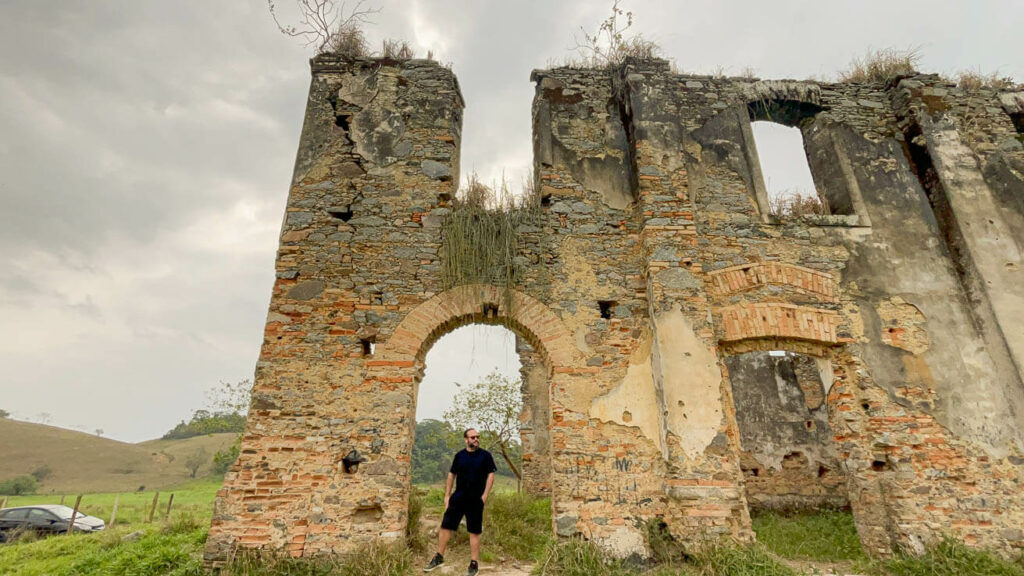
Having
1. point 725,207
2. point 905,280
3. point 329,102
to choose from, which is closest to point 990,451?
point 905,280

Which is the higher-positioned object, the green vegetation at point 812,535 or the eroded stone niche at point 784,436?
the eroded stone niche at point 784,436

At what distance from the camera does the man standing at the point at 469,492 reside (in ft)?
14.2

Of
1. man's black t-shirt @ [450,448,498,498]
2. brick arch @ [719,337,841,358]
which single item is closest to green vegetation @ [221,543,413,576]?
man's black t-shirt @ [450,448,498,498]

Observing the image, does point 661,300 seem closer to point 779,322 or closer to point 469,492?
point 779,322

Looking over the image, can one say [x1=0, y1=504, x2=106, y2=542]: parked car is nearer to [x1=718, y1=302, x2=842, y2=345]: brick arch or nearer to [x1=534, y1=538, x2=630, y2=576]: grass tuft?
[x1=534, y1=538, x2=630, y2=576]: grass tuft

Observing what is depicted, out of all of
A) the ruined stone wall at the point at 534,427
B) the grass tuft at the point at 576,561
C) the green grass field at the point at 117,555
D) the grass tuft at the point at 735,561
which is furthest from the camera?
the ruined stone wall at the point at 534,427

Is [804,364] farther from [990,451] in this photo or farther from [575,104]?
[575,104]

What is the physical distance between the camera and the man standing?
4.33 m

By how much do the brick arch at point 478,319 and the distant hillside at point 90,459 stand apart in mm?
28767

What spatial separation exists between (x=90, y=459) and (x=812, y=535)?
44016 millimetres

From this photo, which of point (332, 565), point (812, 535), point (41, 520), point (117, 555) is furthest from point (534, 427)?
point (41, 520)

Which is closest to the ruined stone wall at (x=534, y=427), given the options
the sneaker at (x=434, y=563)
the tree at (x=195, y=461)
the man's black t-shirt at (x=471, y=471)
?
the man's black t-shirt at (x=471, y=471)

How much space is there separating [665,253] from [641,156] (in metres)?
1.36

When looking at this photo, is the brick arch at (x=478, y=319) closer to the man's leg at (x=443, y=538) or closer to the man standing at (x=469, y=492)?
the man standing at (x=469, y=492)
